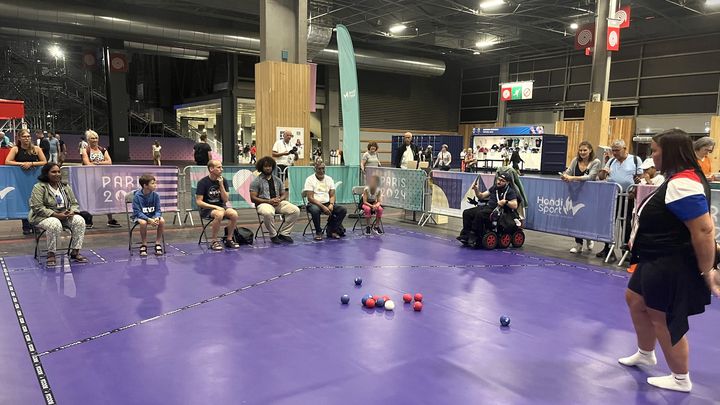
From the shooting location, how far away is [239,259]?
654 centimetres

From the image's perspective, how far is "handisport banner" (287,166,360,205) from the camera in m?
9.61

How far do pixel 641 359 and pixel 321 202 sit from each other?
561cm

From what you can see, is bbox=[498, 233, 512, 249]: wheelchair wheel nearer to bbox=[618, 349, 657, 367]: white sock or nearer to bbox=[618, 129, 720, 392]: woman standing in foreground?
bbox=[618, 349, 657, 367]: white sock

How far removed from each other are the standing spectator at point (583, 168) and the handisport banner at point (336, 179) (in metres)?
4.51

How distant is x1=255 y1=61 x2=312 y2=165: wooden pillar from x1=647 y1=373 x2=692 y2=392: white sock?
8242 millimetres

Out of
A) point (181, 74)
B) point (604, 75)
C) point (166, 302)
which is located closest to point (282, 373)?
point (166, 302)

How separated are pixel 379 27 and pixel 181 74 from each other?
1544 cm

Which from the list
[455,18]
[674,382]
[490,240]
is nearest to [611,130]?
[455,18]

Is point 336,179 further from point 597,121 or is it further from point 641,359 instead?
point 597,121

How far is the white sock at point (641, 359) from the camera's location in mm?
3352

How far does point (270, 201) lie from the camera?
7.73m

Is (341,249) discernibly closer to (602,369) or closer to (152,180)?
(152,180)

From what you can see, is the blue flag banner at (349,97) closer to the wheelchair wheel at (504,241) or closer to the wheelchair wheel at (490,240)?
the wheelchair wheel at (490,240)

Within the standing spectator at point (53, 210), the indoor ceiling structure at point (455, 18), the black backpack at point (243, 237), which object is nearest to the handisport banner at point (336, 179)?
the black backpack at point (243, 237)
